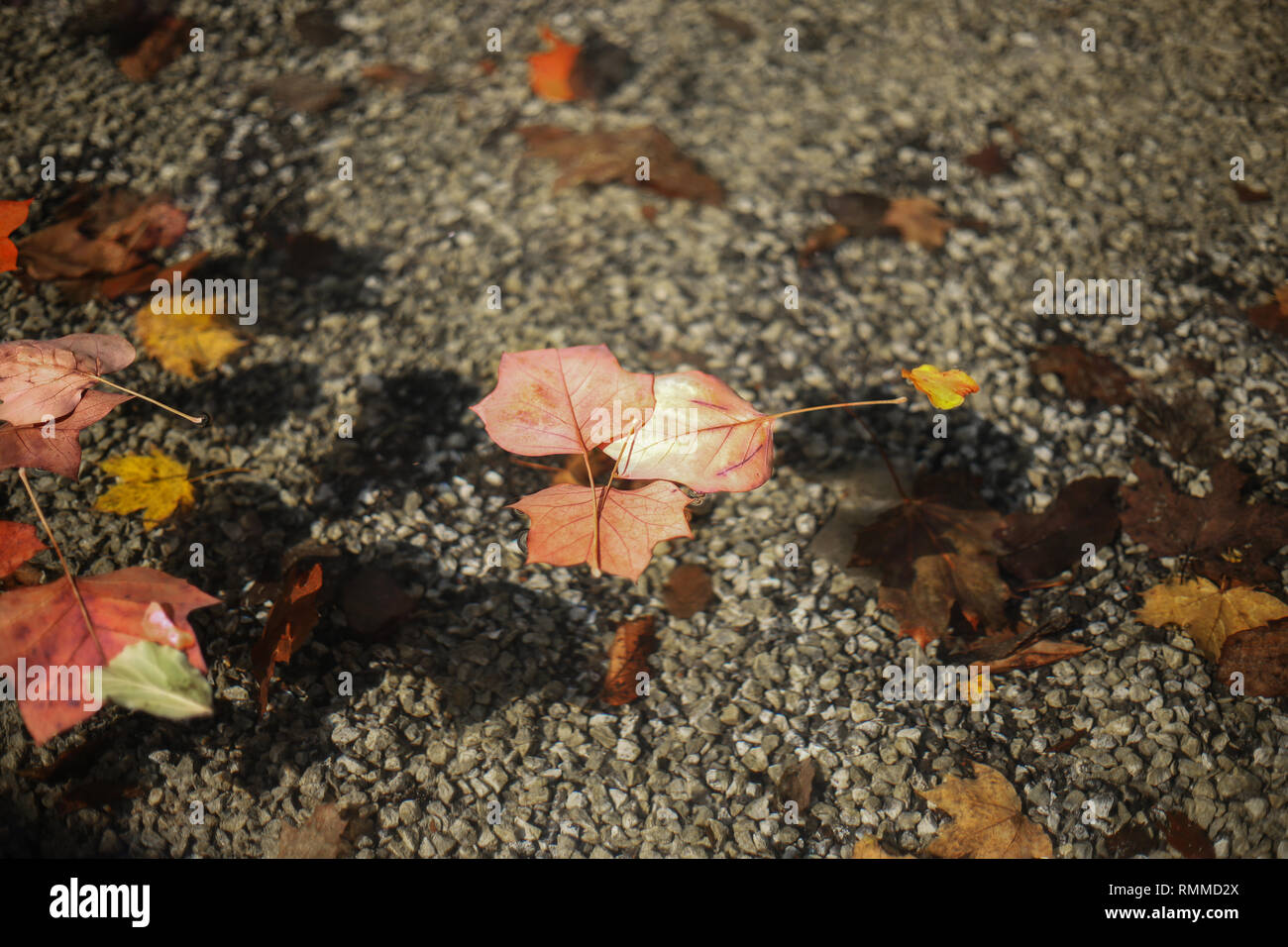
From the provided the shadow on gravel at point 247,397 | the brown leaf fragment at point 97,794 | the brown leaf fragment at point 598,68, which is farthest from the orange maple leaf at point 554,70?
the brown leaf fragment at point 97,794

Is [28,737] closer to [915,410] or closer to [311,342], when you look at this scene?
[311,342]

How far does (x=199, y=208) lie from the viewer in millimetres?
2664

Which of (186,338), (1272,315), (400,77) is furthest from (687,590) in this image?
(400,77)

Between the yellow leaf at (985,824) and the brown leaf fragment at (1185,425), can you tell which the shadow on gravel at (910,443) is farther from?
the yellow leaf at (985,824)

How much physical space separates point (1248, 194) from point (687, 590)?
8.06 feet

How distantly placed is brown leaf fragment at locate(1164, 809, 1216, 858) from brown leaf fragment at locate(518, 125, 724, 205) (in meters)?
2.20

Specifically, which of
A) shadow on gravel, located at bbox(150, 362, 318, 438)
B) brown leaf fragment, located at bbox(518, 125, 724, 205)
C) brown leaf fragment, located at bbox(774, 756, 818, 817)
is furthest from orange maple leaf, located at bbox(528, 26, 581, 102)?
brown leaf fragment, located at bbox(774, 756, 818, 817)

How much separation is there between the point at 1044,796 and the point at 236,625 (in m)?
1.90

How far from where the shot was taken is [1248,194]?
2.84m

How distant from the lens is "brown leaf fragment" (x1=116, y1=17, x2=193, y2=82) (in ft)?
9.71

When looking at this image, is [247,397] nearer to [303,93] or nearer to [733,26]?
[303,93]

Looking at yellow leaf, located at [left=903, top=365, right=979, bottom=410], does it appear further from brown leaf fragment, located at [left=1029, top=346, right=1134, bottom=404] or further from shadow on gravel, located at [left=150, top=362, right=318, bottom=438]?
shadow on gravel, located at [left=150, top=362, right=318, bottom=438]

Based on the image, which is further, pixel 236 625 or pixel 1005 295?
pixel 1005 295
